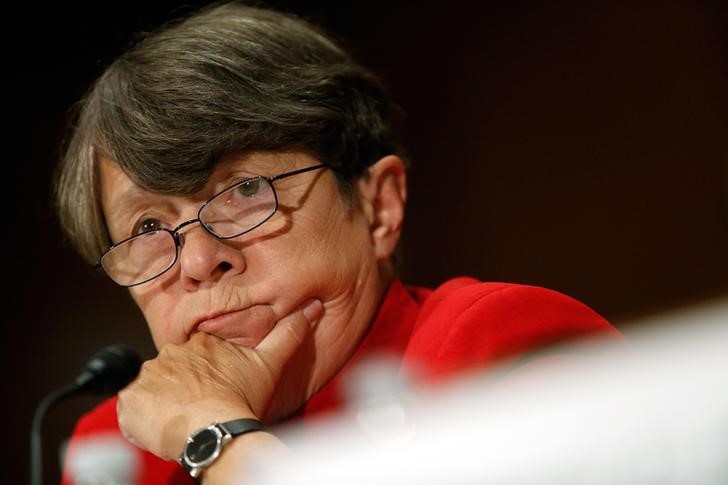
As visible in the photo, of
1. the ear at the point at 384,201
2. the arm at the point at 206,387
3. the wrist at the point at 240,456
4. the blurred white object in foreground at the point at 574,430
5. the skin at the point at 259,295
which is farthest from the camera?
the ear at the point at 384,201

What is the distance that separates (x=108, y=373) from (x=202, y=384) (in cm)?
51

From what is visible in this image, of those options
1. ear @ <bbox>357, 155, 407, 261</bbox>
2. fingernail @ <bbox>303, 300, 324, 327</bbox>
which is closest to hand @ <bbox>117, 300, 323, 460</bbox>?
fingernail @ <bbox>303, 300, 324, 327</bbox>

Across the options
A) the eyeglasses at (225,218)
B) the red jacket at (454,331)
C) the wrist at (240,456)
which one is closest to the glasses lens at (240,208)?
the eyeglasses at (225,218)

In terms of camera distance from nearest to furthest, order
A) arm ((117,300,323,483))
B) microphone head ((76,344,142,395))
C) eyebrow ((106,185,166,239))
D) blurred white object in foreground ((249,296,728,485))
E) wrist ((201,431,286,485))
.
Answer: blurred white object in foreground ((249,296,728,485)) → wrist ((201,431,286,485)) → arm ((117,300,323,483)) → eyebrow ((106,185,166,239)) → microphone head ((76,344,142,395))

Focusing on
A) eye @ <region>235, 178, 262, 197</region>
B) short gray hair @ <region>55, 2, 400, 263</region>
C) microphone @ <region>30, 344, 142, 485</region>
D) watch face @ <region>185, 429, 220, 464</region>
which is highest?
short gray hair @ <region>55, 2, 400, 263</region>

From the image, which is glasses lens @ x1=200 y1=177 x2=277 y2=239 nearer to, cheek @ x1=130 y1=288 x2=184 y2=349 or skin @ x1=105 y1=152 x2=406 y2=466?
skin @ x1=105 y1=152 x2=406 y2=466

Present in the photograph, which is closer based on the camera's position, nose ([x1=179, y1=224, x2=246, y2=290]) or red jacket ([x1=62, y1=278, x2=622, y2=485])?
red jacket ([x1=62, y1=278, x2=622, y2=485])

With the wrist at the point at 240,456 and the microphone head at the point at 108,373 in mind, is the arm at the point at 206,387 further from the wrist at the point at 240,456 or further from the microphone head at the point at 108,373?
the microphone head at the point at 108,373

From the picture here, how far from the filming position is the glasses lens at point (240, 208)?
1.48 meters

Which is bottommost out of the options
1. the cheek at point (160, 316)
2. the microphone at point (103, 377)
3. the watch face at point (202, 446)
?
the microphone at point (103, 377)

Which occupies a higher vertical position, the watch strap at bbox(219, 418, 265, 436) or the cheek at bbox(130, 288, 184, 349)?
the watch strap at bbox(219, 418, 265, 436)

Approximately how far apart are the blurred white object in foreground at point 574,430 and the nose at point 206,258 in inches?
15.5

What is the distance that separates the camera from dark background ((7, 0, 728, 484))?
1613mm

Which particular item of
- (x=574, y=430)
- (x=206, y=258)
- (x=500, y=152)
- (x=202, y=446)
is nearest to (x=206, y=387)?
→ (x=202, y=446)
